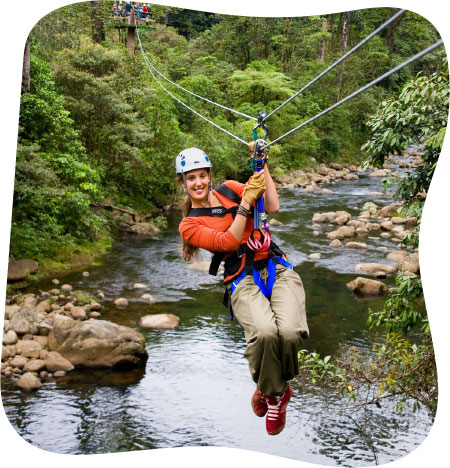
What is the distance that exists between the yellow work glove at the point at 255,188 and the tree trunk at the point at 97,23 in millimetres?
2154

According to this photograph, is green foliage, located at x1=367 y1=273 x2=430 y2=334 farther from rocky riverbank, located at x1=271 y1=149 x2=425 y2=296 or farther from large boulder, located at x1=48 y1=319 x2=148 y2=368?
large boulder, located at x1=48 y1=319 x2=148 y2=368

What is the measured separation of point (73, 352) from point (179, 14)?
3977 mm

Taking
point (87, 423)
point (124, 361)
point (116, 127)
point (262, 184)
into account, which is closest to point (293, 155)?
point (116, 127)

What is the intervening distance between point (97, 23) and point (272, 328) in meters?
3.19

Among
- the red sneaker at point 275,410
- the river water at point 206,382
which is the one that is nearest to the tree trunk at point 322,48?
the red sneaker at point 275,410

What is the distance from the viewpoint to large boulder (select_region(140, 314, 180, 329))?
25.7 feet

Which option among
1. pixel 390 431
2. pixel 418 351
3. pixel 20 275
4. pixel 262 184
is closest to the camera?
pixel 262 184

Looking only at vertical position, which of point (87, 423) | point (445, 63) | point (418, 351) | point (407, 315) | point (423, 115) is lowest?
point (87, 423)

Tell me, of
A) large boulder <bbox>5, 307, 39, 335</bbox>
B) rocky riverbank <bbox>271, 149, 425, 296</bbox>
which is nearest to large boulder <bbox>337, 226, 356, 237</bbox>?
rocky riverbank <bbox>271, 149, 425, 296</bbox>

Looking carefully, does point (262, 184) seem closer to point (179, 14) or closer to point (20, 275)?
point (179, 14)

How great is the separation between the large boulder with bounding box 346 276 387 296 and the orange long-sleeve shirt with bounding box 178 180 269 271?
5099mm

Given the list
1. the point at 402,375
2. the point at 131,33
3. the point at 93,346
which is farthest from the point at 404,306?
the point at 93,346

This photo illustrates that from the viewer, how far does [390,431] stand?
5.56 meters

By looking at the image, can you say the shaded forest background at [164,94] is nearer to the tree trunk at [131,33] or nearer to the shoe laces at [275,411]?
the tree trunk at [131,33]
